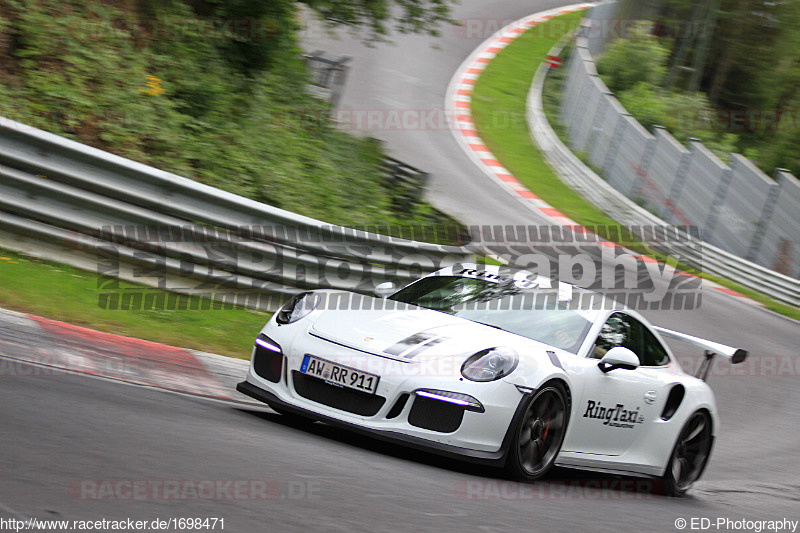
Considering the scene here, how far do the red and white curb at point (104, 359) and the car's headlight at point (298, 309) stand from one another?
858 millimetres

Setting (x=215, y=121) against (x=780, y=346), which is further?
(x=780, y=346)

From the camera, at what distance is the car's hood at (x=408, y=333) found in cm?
555

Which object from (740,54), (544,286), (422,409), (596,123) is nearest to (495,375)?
(422,409)

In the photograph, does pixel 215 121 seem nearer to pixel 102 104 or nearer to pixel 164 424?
pixel 102 104

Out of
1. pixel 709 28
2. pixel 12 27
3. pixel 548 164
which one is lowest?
pixel 548 164

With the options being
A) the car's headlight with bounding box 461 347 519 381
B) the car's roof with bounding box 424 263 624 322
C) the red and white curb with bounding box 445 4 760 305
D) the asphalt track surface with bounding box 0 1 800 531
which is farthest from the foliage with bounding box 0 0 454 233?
the red and white curb with bounding box 445 4 760 305

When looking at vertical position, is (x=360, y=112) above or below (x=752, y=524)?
below

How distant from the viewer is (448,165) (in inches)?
821

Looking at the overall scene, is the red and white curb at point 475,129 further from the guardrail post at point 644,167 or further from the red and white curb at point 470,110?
the guardrail post at point 644,167

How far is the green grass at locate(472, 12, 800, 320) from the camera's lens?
19.6 m

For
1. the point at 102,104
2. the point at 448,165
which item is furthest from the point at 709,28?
the point at 102,104

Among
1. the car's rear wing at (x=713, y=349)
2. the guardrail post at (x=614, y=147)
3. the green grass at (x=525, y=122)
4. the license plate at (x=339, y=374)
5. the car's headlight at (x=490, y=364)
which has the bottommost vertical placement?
Result: the green grass at (x=525, y=122)

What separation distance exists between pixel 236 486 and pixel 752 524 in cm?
328

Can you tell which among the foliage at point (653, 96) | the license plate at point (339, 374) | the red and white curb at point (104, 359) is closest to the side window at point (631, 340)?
the license plate at point (339, 374)
